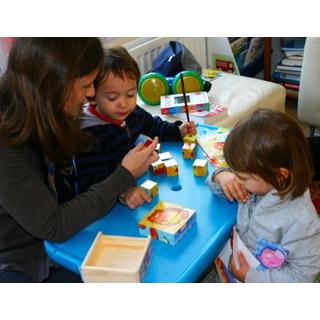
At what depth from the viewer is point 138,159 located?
3.30 feet

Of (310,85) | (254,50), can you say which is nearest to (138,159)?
(310,85)

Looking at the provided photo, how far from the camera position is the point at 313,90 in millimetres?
1839

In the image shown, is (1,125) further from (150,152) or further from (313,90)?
(313,90)

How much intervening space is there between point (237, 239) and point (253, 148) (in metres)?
0.23

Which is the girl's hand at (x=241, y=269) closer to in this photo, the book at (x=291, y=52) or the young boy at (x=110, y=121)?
the young boy at (x=110, y=121)

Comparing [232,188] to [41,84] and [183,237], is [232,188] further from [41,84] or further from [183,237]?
[41,84]

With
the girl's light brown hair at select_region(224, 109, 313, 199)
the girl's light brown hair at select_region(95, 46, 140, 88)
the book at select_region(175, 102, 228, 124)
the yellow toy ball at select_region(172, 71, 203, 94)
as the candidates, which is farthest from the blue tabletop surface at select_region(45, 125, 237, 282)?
the yellow toy ball at select_region(172, 71, 203, 94)

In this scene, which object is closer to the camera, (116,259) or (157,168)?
(116,259)

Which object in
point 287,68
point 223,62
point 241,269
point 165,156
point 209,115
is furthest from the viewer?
point 287,68

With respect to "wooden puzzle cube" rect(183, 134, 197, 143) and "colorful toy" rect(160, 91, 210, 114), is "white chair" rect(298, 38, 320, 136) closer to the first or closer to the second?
"colorful toy" rect(160, 91, 210, 114)

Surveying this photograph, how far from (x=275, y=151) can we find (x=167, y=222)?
0.28 meters

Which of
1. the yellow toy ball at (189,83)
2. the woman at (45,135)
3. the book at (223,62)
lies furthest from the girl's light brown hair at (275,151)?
the book at (223,62)

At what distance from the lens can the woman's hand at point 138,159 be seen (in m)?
0.99

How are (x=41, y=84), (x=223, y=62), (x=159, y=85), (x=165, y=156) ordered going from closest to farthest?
(x=41, y=84) → (x=165, y=156) → (x=159, y=85) → (x=223, y=62)
